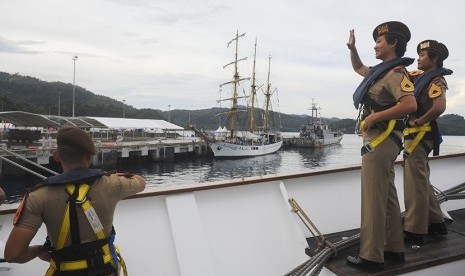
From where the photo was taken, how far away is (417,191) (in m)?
2.81

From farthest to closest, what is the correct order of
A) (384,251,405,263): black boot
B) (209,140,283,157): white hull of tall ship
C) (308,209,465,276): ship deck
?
(209,140,283,157): white hull of tall ship < (384,251,405,263): black boot < (308,209,465,276): ship deck

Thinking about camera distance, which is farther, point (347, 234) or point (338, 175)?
point (338, 175)

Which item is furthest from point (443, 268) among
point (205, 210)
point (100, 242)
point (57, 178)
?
point (57, 178)

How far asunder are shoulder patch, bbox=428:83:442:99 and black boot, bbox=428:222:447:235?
3.63ft

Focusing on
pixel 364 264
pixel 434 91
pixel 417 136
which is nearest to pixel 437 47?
pixel 434 91

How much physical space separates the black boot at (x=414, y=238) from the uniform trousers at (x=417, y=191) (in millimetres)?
25

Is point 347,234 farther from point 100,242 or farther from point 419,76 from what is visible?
point 100,242

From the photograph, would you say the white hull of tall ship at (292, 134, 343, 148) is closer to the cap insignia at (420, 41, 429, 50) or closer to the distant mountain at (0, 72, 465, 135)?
the distant mountain at (0, 72, 465, 135)

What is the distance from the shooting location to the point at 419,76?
2.95 metres

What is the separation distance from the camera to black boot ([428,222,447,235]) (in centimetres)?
292

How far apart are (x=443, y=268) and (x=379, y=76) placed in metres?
1.37

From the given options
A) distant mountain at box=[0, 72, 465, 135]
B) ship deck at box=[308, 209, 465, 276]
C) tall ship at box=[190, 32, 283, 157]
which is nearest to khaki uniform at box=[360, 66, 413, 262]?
ship deck at box=[308, 209, 465, 276]

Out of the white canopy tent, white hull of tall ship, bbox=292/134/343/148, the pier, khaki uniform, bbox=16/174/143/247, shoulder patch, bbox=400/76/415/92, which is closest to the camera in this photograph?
khaki uniform, bbox=16/174/143/247

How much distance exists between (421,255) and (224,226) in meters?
1.46
